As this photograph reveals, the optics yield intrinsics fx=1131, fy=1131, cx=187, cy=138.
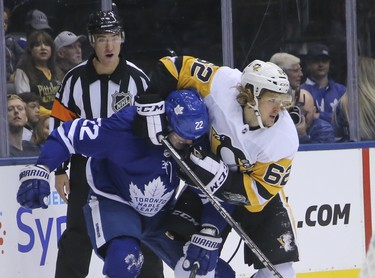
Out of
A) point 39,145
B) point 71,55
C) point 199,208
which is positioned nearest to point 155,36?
point 71,55

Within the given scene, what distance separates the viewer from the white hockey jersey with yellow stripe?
415 cm

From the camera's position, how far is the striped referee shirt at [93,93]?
4.76 metres

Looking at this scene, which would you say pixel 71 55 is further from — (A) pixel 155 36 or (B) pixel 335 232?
(B) pixel 335 232

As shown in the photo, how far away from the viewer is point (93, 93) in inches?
188

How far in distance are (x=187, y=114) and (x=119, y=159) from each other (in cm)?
38

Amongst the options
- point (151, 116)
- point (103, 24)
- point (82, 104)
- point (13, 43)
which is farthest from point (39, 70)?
point (151, 116)

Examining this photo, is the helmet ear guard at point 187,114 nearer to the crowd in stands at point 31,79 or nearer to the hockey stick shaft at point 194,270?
the hockey stick shaft at point 194,270

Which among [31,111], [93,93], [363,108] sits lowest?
[363,108]

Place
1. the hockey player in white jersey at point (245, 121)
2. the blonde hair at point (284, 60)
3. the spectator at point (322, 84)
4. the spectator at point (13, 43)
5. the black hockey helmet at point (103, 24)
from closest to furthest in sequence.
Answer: the hockey player in white jersey at point (245, 121), the black hockey helmet at point (103, 24), the spectator at point (13, 43), the blonde hair at point (284, 60), the spectator at point (322, 84)

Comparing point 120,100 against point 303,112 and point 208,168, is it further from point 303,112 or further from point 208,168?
point 303,112

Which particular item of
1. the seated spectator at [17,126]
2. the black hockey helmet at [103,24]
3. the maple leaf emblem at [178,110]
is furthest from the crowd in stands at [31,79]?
the maple leaf emblem at [178,110]

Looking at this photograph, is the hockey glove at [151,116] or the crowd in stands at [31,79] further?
the crowd in stands at [31,79]

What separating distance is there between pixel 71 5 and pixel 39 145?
0.65 metres

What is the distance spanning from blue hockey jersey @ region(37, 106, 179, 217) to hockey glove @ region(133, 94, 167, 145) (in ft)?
0.29
